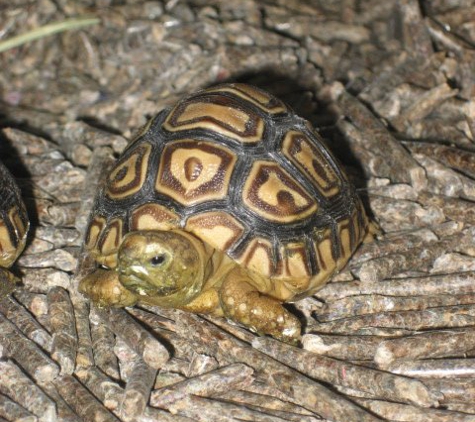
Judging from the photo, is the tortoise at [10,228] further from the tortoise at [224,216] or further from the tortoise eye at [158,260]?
the tortoise eye at [158,260]

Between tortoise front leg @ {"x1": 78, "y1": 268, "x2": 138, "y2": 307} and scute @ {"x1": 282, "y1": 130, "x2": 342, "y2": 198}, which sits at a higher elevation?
scute @ {"x1": 282, "y1": 130, "x2": 342, "y2": 198}

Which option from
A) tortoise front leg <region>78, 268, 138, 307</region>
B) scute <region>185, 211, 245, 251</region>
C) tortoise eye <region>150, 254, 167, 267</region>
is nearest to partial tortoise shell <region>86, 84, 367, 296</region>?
scute <region>185, 211, 245, 251</region>

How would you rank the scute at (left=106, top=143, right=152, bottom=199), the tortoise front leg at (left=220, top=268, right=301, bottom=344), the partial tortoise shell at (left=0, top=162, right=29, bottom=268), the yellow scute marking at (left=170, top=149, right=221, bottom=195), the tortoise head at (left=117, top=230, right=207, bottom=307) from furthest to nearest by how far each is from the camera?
the partial tortoise shell at (left=0, top=162, right=29, bottom=268) → the scute at (left=106, top=143, right=152, bottom=199) → the yellow scute marking at (left=170, top=149, right=221, bottom=195) → the tortoise front leg at (left=220, top=268, right=301, bottom=344) → the tortoise head at (left=117, top=230, right=207, bottom=307)

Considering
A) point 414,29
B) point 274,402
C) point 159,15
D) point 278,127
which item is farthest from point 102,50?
point 274,402

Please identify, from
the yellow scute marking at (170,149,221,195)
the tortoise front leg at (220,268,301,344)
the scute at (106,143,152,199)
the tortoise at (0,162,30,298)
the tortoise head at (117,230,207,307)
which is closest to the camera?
the tortoise head at (117,230,207,307)

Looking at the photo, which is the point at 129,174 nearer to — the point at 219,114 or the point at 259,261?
the point at 219,114

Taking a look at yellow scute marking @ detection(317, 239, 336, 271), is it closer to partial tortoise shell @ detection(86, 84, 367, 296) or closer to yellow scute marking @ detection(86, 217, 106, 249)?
partial tortoise shell @ detection(86, 84, 367, 296)

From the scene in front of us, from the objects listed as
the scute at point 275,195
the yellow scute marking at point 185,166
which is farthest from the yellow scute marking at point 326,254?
the yellow scute marking at point 185,166
